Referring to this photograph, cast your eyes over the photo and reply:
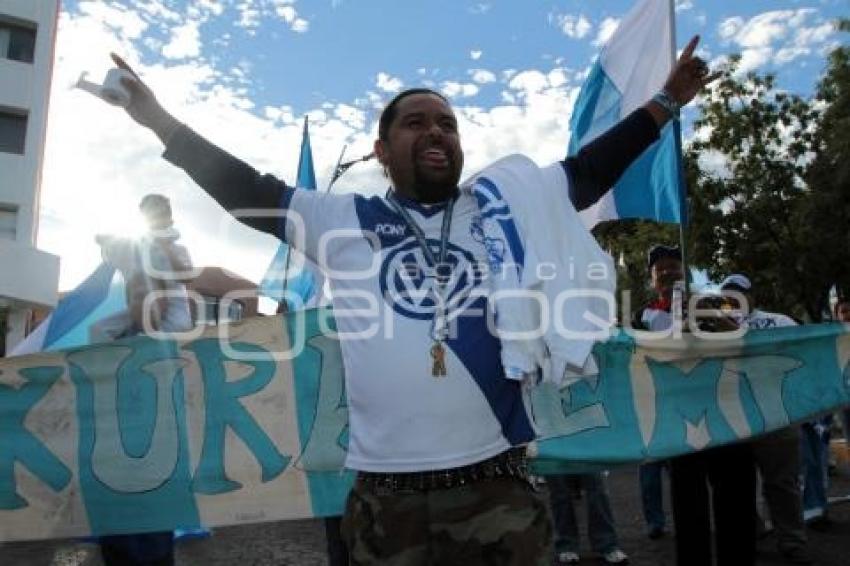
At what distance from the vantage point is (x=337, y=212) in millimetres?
2432

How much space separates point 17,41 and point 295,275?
1141 inches

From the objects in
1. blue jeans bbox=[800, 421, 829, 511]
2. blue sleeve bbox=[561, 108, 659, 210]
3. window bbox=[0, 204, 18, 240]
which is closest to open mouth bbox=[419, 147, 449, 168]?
blue sleeve bbox=[561, 108, 659, 210]

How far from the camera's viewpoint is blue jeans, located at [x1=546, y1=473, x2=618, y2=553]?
18.2 feet

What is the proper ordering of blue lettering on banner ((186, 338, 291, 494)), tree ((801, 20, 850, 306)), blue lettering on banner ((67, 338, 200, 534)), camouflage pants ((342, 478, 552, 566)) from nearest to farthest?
camouflage pants ((342, 478, 552, 566)) < blue lettering on banner ((67, 338, 200, 534)) < blue lettering on banner ((186, 338, 291, 494)) < tree ((801, 20, 850, 306))

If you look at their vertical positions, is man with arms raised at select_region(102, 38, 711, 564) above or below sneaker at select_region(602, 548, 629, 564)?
above

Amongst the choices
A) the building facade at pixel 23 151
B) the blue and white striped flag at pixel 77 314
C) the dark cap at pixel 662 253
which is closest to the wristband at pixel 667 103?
the dark cap at pixel 662 253

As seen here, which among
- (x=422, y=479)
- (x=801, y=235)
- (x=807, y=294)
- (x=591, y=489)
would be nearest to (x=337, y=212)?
(x=422, y=479)

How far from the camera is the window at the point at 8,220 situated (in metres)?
30.6

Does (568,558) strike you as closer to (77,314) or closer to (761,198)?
(77,314)

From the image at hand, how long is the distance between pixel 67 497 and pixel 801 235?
1952cm

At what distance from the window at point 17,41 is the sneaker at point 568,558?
33.7m

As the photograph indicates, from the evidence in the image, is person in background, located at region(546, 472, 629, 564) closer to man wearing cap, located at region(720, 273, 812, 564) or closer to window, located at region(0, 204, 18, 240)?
man wearing cap, located at region(720, 273, 812, 564)

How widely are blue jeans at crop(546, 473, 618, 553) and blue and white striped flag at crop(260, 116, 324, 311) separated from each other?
4.59m

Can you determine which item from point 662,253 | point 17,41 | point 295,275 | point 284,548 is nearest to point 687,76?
point 662,253
